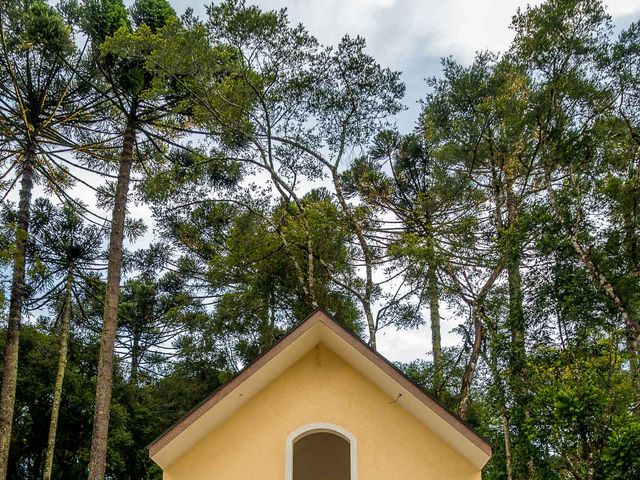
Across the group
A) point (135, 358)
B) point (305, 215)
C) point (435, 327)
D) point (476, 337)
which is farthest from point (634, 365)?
point (135, 358)

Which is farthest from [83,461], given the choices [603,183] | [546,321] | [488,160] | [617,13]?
[617,13]

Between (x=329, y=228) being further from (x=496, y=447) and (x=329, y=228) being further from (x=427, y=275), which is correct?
(x=496, y=447)

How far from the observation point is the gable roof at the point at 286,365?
7.00 meters

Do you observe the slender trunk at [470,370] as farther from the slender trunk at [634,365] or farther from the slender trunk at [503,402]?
the slender trunk at [634,365]

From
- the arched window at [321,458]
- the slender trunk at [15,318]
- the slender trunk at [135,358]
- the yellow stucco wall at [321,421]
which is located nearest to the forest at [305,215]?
the slender trunk at [15,318]

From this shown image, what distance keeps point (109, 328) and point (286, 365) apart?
9.39 m

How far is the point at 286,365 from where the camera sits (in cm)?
788

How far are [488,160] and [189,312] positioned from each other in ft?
43.8

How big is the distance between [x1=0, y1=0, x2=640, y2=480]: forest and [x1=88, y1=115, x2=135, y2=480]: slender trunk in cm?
7

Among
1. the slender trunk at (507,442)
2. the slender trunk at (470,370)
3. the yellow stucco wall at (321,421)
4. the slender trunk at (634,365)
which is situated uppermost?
the slender trunk at (470,370)

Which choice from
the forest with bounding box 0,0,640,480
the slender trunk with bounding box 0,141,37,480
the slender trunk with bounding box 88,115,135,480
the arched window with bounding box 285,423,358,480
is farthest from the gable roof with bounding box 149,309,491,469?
the slender trunk with bounding box 0,141,37,480

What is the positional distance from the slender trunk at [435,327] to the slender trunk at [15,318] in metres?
12.8

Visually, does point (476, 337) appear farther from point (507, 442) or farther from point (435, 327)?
point (507, 442)

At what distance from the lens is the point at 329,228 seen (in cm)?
1898
